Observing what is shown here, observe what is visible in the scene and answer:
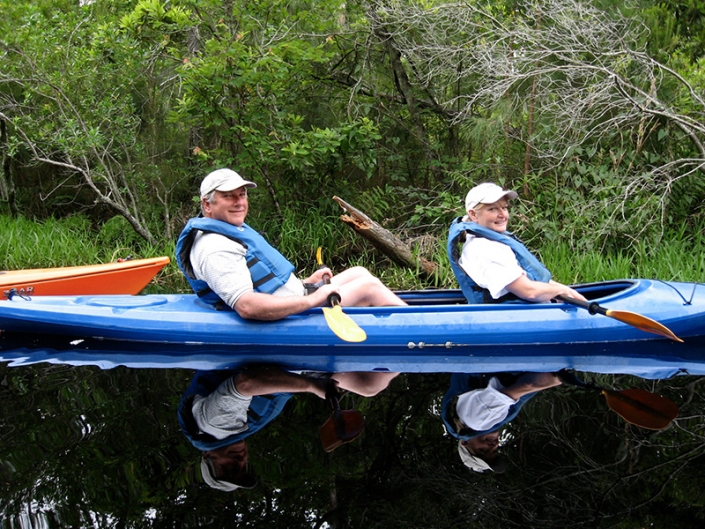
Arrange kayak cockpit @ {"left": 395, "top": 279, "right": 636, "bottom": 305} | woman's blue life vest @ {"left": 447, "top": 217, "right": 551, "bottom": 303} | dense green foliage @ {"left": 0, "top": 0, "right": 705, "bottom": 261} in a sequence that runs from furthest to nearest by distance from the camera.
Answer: dense green foliage @ {"left": 0, "top": 0, "right": 705, "bottom": 261} < kayak cockpit @ {"left": 395, "top": 279, "right": 636, "bottom": 305} < woman's blue life vest @ {"left": 447, "top": 217, "right": 551, "bottom": 303}

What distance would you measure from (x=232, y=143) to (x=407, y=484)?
5.24 metres

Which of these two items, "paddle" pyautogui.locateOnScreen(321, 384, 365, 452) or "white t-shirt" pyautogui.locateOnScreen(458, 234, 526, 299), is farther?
"white t-shirt" pyautogui.locateOnScreen(458, 234, 526, 299)

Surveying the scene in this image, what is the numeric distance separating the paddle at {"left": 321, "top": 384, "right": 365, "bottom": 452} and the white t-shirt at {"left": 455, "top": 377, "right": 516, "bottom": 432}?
16.8 inches

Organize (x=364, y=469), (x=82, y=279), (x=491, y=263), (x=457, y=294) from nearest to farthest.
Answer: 1. (x=364, y=469)
2. (x=491, y=263)
3. (x=457, y=294)
4. (x=82, y=279)

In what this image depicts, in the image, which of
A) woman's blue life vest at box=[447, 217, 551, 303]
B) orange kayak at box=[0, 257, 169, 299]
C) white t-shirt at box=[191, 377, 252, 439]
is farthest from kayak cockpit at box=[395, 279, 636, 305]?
orange kayak at box=[0, 257, 169, 299]

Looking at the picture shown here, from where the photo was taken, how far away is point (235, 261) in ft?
12.1

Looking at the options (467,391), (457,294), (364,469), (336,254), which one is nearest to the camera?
(364,469)

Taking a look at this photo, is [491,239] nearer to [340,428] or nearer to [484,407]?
[484,407]

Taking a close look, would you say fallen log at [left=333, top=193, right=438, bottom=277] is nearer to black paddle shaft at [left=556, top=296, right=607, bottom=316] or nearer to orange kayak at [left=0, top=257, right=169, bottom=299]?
orange kayak at [left=0, top=257, right=169, bottom=299]

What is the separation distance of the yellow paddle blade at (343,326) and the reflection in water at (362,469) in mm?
371

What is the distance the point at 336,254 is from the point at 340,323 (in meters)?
3.13

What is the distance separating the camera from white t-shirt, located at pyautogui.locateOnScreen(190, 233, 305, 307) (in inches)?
145

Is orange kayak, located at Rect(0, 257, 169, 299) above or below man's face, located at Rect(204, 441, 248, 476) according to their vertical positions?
below

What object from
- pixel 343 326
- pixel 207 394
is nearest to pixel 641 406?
pixel 343 326
